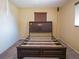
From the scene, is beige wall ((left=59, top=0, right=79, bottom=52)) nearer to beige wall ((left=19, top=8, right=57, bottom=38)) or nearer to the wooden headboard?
beige wall ((left=19, top=8, right=57, bottom=38))

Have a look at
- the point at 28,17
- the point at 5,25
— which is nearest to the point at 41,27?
the point at 28,17

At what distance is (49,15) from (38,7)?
2.68ft

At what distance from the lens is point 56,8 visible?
8.30m

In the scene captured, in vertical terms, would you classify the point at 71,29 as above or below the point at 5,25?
below

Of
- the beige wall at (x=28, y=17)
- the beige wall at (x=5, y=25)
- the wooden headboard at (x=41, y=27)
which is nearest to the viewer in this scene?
the beige wall at (x=5, y=25)

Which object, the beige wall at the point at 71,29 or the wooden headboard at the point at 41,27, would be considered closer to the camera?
the beige wall at the point at 71,29

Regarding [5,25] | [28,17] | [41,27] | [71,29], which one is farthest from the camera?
[28,17]

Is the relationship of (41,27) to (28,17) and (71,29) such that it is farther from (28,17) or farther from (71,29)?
(71,29)

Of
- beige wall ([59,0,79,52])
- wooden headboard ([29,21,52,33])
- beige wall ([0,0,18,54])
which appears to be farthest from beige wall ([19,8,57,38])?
beige wall ([0,0,18,54])

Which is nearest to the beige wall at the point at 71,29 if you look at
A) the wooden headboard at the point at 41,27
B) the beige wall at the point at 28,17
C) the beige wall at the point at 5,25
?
the beige wall at the point at 28,17

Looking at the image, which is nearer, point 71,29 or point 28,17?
point 71,29

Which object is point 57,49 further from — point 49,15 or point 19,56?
point 49,15

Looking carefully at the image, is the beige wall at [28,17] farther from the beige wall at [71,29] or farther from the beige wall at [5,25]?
the beige wall at [5,25]

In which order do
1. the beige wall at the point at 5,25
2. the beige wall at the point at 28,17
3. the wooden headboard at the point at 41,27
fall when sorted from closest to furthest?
the beige wall at the point at 5,25 < the wooden headboard at the point at 41,27 < the beige wall at the point at 28,17
